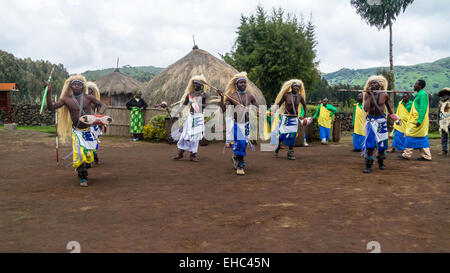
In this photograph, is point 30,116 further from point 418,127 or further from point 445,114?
point 445,114

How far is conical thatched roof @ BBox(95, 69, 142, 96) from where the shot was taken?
23188mm

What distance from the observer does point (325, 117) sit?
11992 millimetres

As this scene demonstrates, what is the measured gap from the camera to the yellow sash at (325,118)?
11.9 m

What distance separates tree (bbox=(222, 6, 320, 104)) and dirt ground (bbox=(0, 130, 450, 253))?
14670 millimetres

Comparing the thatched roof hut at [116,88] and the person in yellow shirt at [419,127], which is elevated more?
the thatched roof hut at [116,88]

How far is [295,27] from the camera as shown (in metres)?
22.7

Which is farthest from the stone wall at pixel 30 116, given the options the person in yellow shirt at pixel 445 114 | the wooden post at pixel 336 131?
the person in yellow shirt at pixel 445 114

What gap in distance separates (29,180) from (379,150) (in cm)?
630

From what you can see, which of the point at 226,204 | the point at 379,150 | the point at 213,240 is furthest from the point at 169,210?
the point at 379,150

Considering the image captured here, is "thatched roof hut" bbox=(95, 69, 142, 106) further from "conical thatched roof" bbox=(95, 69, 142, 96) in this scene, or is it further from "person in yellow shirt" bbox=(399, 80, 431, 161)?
"person in yellow shirt" bbox=(399, 80, 431, 161)

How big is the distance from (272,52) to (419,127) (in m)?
14.1

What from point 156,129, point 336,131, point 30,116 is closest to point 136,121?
point 156,129

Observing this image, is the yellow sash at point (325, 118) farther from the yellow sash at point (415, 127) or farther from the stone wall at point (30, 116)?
the stone wall at point (30, 116)

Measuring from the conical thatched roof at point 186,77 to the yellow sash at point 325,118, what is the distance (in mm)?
3281
